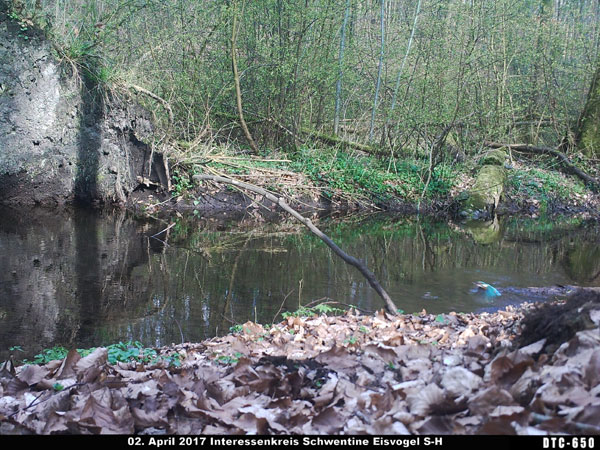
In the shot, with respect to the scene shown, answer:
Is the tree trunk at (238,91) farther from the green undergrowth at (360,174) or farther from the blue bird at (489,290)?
the blue bird at (489,290)

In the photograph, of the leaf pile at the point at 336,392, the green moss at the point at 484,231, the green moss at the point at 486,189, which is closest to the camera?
the leaf pile at the point at 336,392

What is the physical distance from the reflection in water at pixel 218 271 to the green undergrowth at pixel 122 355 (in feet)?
1.02

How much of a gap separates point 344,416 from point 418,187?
12.5 metres

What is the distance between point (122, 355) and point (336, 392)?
2.07 meters

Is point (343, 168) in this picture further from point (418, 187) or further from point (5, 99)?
point (5, 99)

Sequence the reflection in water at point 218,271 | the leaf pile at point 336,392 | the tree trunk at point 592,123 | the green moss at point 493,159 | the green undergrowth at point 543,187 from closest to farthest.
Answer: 1. the leaf pile at point 336,392
2. the reflection in water at point 218,271
3. the green moss at point 493,159
4. the green undergrowth at point 543,187
5. the tree trunk at point 592,123

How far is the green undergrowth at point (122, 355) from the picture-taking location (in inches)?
159

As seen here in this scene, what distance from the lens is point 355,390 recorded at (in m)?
2.74

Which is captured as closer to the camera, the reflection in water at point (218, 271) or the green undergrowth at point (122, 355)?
the green undergrowth at point (122, 355)

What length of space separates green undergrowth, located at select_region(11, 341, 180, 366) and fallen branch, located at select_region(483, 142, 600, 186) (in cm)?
1397

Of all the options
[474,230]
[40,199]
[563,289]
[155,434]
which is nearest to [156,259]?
[40,199]

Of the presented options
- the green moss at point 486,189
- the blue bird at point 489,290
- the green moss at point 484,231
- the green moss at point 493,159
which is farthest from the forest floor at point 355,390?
Answer: the green moss at point 493,159

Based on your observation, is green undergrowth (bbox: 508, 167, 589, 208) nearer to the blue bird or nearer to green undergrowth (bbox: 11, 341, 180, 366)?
the blue bird

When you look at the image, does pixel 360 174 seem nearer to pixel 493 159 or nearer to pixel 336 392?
pixel 493 159
